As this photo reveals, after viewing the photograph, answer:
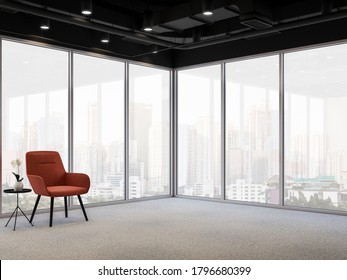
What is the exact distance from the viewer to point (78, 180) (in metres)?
6.42

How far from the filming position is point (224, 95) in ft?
27.9

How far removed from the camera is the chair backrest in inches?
249

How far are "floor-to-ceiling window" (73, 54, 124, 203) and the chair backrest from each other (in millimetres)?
960

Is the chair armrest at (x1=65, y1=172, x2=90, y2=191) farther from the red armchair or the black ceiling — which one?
the black ceiling

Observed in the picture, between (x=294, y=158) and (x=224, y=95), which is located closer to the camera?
(x=294, y=158)

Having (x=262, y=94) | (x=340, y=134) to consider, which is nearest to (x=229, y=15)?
(x=262, y=94)

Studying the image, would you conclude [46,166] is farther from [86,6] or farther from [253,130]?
[253,130]

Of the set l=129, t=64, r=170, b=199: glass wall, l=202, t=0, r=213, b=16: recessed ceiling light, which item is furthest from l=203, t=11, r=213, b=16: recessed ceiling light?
l=129, t=64, r=170, b=199: glass wall

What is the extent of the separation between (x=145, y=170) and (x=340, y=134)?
3924 millimetres

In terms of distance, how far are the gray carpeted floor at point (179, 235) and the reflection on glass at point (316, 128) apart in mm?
483

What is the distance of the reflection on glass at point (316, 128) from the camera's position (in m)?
7.05

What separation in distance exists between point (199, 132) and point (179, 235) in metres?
4.03

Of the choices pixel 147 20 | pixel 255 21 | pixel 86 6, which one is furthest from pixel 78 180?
pixel 255 21

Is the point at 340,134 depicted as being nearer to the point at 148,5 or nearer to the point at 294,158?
the point at 294,158
